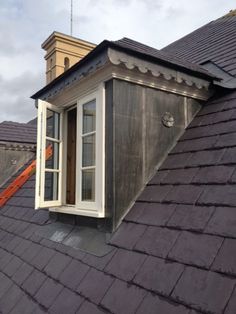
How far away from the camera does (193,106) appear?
3.48 m

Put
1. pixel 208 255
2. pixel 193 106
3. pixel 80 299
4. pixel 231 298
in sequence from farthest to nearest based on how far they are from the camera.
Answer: pixel 193 106, pixel 80 299, pixel 208 255, pixel 231 298

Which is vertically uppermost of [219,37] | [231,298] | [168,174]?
[219,37]

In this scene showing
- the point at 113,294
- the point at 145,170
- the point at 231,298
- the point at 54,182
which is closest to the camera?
the point at 231,298

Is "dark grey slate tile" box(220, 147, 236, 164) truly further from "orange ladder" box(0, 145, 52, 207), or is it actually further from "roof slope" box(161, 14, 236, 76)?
"orange ladder" box(0, 145, 52, 207)

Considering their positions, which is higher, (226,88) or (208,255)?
(226,88)

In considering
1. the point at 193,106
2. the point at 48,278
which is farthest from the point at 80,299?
the point at 193,106

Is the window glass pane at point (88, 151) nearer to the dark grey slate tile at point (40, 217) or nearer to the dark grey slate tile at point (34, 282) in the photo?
the dark grey slate tile at point (34, 282)

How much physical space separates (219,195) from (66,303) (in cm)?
131

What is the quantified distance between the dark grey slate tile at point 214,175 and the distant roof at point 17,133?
5.88 m

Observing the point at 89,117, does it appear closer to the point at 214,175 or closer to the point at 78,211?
the point at 78,211

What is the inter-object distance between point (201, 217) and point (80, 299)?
99 cm

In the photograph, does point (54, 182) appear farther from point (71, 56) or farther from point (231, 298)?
point (71, 56)

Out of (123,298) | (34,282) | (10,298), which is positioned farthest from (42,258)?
(123,298)

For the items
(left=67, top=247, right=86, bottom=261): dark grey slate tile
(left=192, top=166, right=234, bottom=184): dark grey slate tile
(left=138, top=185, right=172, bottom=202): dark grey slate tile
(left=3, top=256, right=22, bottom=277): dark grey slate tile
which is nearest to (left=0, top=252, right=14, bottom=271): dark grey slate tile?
(left=3, top=256, right=22, bottom=277): dark grey slate tile
